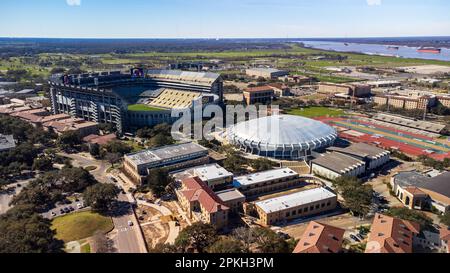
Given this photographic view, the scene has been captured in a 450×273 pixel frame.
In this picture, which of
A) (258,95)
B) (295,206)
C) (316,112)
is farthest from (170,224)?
(258,95)

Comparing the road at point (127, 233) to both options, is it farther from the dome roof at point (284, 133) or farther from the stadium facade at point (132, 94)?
the stadium facade at point (132, 94)

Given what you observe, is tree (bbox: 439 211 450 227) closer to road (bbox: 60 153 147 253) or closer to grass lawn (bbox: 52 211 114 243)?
road (bbox: 60 153 147 253)

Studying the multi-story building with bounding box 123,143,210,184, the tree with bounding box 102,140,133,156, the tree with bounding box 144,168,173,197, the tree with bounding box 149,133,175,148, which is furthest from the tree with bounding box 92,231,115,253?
the tree with bounding box 149,133,175,148

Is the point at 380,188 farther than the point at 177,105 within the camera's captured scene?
No

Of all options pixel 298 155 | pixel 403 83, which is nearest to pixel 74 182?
pixel 298 155

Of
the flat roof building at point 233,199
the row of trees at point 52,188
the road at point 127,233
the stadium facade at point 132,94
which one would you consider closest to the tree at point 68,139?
the stadium facade at point 132,94

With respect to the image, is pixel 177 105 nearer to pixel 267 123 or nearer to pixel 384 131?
pixel 267 123

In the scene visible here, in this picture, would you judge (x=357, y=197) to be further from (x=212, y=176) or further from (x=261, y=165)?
(x=212, y=176)
